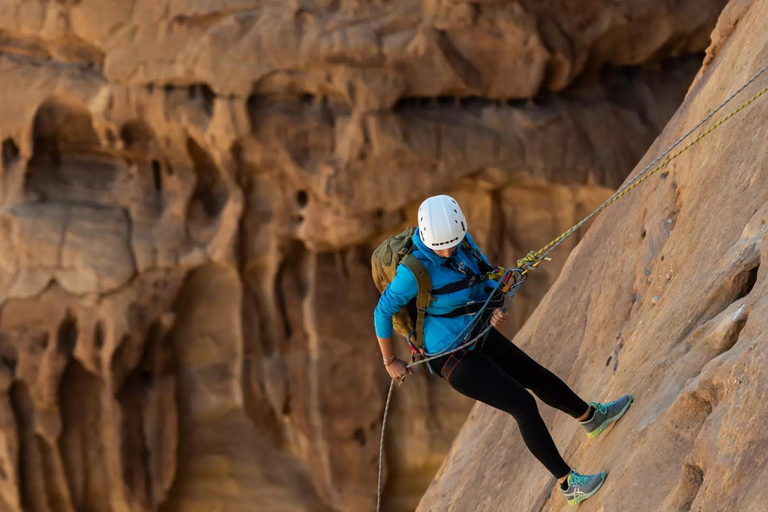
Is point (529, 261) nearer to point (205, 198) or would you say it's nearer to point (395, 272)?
point (395, 272)

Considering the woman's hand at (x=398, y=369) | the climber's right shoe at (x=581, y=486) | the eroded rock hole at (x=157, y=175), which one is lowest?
the climber's right shoe at (x=581, y=486)

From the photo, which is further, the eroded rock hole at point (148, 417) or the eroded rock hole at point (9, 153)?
the eroded rock hole at point (148, 417)

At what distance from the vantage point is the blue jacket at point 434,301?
11.3 ft

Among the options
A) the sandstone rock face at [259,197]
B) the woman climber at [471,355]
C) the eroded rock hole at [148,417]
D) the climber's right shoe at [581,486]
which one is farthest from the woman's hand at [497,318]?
the eroded rock hole at [148,417]

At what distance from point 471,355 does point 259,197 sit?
6.66 m

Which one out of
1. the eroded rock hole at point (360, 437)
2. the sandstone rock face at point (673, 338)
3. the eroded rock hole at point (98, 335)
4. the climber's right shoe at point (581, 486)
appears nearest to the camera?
the sandstone rock face at point (673, 338)

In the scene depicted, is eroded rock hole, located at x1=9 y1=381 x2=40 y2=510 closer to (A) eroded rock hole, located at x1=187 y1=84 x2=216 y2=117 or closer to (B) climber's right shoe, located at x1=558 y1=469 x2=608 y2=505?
(A) eroded rock hole, located at x1=187 y1=84 x2=216 y2=117

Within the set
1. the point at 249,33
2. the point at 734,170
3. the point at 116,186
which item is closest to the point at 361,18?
the point at 249,33

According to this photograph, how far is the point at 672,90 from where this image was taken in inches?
382

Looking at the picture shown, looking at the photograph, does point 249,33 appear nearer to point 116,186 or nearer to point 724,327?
point 116,186

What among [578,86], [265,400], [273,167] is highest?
[273,167]

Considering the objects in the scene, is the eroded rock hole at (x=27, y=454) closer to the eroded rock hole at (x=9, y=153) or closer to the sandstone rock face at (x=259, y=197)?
the sandstone rock face at (x=259, y=197)

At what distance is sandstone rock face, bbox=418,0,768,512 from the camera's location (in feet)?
8.59

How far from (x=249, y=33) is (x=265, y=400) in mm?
4206
